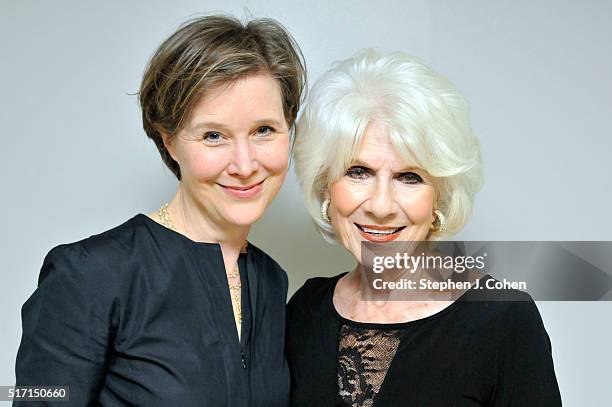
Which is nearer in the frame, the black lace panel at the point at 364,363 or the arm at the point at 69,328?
the arm at the point at 69,328

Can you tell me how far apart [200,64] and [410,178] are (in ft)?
1.94

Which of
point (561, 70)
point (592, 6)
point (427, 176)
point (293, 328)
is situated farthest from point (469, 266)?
point (592, 6)

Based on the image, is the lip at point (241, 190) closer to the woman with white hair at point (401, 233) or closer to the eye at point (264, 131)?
the eye at point (264, 131)

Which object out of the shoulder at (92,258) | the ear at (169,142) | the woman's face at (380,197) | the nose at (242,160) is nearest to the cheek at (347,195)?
the woman's face at (380,197)

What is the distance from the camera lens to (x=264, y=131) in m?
Answer: 1.91

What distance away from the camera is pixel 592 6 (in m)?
2.73

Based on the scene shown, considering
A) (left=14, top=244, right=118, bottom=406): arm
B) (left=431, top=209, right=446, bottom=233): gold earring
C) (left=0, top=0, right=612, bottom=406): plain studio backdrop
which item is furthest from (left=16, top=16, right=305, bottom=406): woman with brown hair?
(left=0, top=0, right=612, bottom=406): plain studio backdrop

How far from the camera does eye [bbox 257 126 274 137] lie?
1897 millimetres

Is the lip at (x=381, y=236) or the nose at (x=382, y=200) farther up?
the nose at (x=382, y=200)

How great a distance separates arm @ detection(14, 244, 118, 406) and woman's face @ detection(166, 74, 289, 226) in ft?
1.02

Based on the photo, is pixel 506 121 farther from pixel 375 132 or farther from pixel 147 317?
pixel 147 317

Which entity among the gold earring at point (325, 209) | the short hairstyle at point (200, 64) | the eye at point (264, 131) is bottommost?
the gold earring at point (325, 209)

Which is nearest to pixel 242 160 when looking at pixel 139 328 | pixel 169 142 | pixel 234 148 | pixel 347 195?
pixel 234 148

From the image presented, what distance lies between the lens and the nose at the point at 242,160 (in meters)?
1.83
